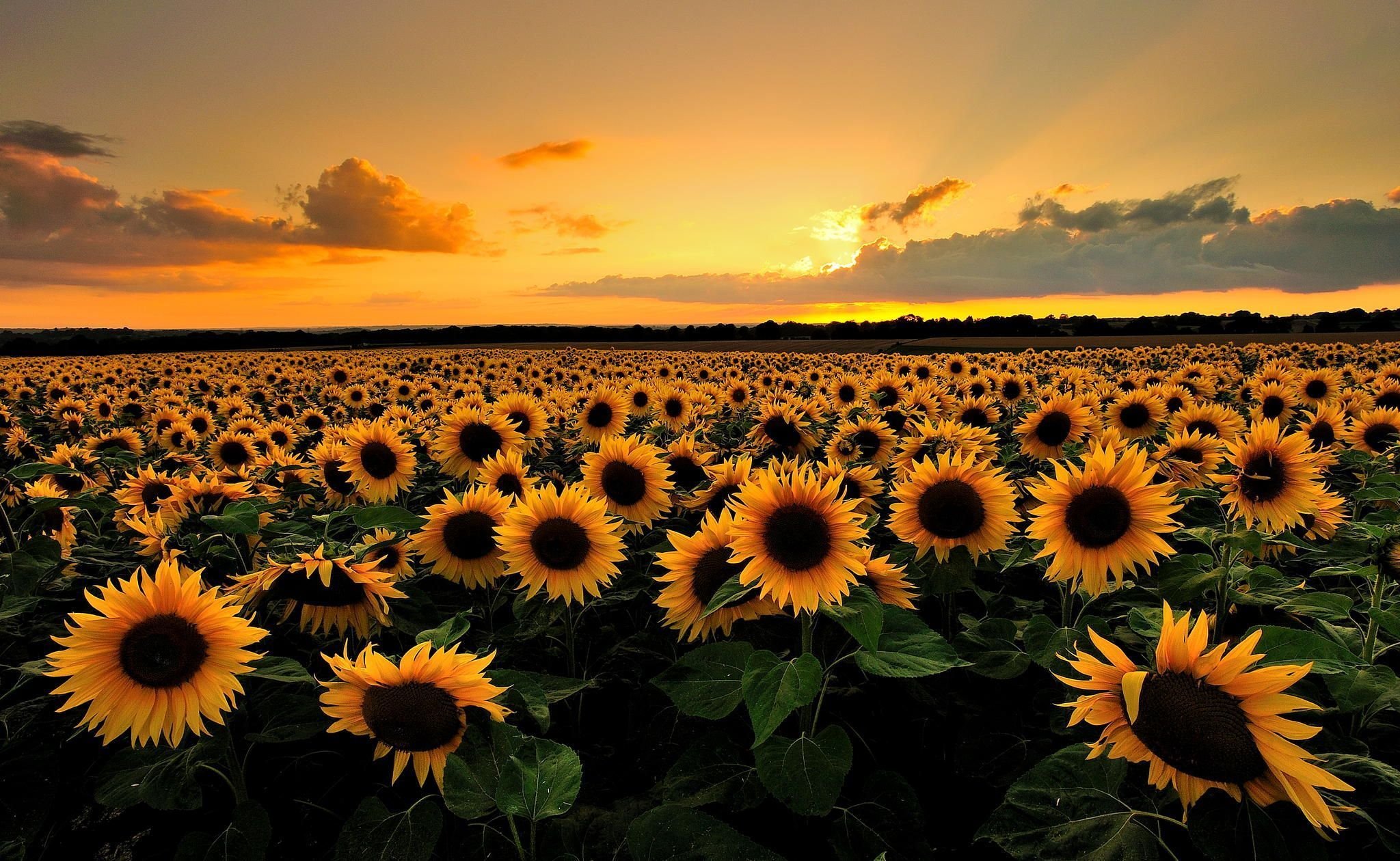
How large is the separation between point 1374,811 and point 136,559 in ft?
17.5

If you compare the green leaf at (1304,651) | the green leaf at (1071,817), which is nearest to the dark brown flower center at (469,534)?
the green leaf at (1071,817)

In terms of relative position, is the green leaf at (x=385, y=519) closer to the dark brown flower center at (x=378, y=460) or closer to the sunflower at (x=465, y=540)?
the sunflower at (x=465, y=540)

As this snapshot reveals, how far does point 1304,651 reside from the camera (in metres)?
2.13

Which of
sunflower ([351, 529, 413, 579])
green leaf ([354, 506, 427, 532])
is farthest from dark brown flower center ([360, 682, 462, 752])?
sunflower ([351, 529, 413, 579])

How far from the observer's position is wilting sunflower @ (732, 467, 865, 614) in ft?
7.93

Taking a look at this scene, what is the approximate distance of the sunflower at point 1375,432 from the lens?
5.88 meters

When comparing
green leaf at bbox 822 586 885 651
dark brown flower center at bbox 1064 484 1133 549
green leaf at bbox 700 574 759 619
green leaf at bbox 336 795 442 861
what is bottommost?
green leaf at bbox 336 795 442 861

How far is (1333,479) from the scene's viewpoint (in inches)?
227

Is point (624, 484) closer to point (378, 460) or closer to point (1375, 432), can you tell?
point (378, 460)

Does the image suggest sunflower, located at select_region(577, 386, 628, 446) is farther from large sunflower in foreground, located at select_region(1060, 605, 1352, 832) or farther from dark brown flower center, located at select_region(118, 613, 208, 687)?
large sunflower in foreground, located at select_region(1060, 605, 1352, 832)

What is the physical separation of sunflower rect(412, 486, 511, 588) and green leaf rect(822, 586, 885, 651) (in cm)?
193

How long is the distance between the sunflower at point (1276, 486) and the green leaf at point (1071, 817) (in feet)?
6.72

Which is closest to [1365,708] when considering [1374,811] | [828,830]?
[1374,811]

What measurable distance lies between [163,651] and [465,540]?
147 cm
